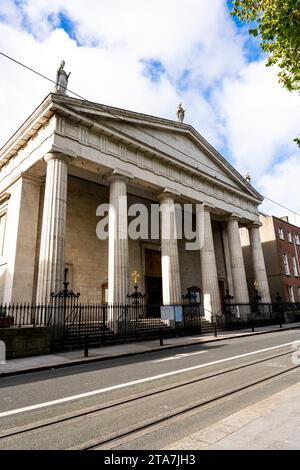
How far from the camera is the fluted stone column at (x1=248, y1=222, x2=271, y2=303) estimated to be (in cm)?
2867

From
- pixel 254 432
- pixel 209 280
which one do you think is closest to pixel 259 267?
pixel 209 280

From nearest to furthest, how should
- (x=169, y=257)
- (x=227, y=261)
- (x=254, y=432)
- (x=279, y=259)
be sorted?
(x=254, y=432)
(x=169, y=257)
(x=227, y=261)
(x=279, y=259)

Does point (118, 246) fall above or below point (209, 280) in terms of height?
above

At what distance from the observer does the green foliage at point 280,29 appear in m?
7.41

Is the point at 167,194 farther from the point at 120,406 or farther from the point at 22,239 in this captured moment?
the point at 120,406

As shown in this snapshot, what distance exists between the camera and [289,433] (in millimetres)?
3637

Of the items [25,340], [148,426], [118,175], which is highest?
[118,175]

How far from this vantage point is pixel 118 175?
18297 millimetres

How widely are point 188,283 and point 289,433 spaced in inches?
989

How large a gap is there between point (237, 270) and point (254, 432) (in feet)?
77.5

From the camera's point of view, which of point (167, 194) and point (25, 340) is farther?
point (167, 194)

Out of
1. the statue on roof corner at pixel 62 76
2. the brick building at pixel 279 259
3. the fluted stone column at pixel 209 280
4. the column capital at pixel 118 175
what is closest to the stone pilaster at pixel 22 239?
the column capital at pixel 118 175
